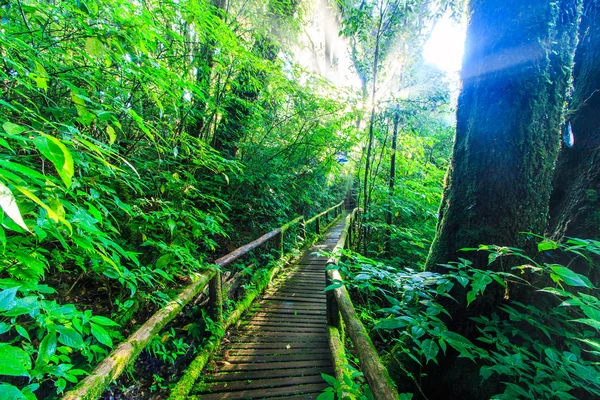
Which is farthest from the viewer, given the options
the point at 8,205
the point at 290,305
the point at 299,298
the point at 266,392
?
the point at 299,298

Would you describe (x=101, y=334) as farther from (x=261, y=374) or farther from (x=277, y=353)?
(x=277, y=353)

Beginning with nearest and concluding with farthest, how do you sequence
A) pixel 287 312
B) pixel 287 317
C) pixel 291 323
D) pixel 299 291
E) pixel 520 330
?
pixel 520 330
pixel 291 323
pixel 287 317
pixel 287 312
pixel 299 291

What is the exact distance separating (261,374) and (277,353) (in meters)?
0.35

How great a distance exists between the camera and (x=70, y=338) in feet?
3.34

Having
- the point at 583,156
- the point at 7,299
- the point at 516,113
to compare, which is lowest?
the point at 7,299

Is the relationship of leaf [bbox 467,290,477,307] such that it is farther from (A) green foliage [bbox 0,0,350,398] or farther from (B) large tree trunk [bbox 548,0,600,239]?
(A) green foliage [bbox 0,0,350,398]

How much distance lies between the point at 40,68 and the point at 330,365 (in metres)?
3.44

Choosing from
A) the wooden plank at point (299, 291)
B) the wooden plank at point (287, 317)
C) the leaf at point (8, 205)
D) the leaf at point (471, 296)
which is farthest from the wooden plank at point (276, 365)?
the leaf at point (8, 205)

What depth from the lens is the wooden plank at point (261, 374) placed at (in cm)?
250

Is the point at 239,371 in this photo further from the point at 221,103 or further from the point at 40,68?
the point at 221,103

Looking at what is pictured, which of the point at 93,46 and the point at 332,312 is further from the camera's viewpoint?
the point at 332,312

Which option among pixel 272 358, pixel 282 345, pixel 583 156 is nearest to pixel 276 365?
pixel 272 358

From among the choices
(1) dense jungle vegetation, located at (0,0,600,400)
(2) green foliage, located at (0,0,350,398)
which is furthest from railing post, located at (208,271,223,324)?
(2) green foliage, located at (0,0,350,398)

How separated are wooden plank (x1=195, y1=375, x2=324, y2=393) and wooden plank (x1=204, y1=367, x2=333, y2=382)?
39 millimetres
